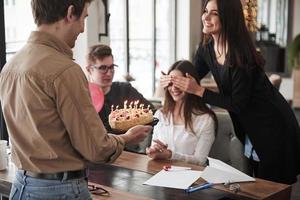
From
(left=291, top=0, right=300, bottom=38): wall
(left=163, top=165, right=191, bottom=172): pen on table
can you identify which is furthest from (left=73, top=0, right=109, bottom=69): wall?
(left=291, top=0, right=300, bottom=38): wall

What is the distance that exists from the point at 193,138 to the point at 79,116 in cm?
137

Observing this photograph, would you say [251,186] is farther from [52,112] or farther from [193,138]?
[52,112]

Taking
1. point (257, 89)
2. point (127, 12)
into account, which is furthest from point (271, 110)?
Result: point (127, 12)

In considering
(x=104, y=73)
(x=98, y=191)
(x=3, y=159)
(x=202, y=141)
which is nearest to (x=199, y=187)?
(x=98, y=191)

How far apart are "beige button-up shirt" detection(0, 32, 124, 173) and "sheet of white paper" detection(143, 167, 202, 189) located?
1.90 feet

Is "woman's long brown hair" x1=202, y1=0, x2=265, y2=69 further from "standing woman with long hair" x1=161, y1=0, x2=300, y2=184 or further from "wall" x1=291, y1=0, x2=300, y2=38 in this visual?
"wall" x1=291, y1=0, x2=300, y2=38

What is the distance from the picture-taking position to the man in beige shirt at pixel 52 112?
4.61ft

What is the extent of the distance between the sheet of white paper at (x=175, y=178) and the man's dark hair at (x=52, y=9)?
884 millimetres

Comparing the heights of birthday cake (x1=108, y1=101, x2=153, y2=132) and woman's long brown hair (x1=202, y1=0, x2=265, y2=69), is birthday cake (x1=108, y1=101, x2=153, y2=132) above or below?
below

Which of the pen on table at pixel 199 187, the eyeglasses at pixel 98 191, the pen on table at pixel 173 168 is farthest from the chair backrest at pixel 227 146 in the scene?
the eyeglasses at pixel 98 191

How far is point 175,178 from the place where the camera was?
211 centimetres

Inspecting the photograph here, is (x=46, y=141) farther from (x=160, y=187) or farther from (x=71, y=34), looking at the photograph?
(x=160, y=187)

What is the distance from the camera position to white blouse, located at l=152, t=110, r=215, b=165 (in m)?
2.64

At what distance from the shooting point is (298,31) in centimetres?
873
